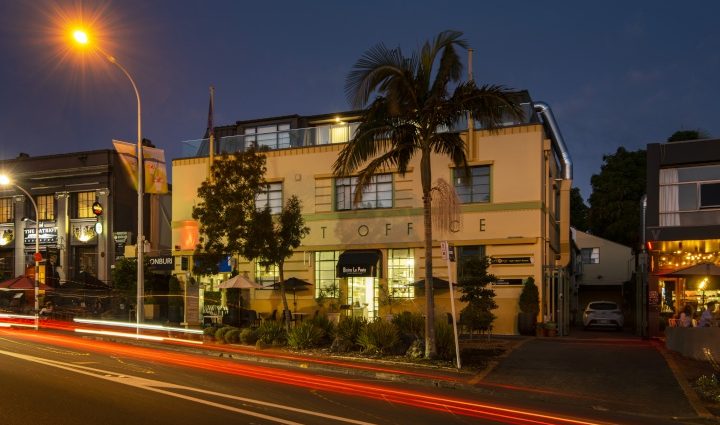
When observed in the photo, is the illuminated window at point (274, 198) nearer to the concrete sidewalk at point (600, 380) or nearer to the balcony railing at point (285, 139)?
the balcony railing at point (285, 139)

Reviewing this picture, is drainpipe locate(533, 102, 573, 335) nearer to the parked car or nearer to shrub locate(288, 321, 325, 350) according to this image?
the parked car

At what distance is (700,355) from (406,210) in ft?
45.7

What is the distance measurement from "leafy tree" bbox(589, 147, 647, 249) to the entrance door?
29685 millimetres

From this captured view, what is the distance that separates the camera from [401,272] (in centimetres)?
2870

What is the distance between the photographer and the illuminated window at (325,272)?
98.1ft

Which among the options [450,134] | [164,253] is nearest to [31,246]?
[164,253]

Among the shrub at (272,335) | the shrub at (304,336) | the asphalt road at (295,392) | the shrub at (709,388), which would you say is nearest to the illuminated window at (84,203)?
the asphalt road at (295,392)

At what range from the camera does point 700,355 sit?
16.7 meters

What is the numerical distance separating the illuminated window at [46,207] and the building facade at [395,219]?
39.8 feet

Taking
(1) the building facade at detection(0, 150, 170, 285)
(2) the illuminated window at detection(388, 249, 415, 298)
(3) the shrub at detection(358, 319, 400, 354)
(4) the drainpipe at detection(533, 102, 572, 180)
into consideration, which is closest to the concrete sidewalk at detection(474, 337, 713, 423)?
(3) the shrub at detection(358, 319, 400, 354)

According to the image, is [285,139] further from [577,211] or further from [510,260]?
[577,211]

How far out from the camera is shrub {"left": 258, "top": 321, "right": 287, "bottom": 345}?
19.6 meters

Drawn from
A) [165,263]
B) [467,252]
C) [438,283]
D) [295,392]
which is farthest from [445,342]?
[165,263]

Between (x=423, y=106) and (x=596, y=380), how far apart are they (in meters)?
7.36
